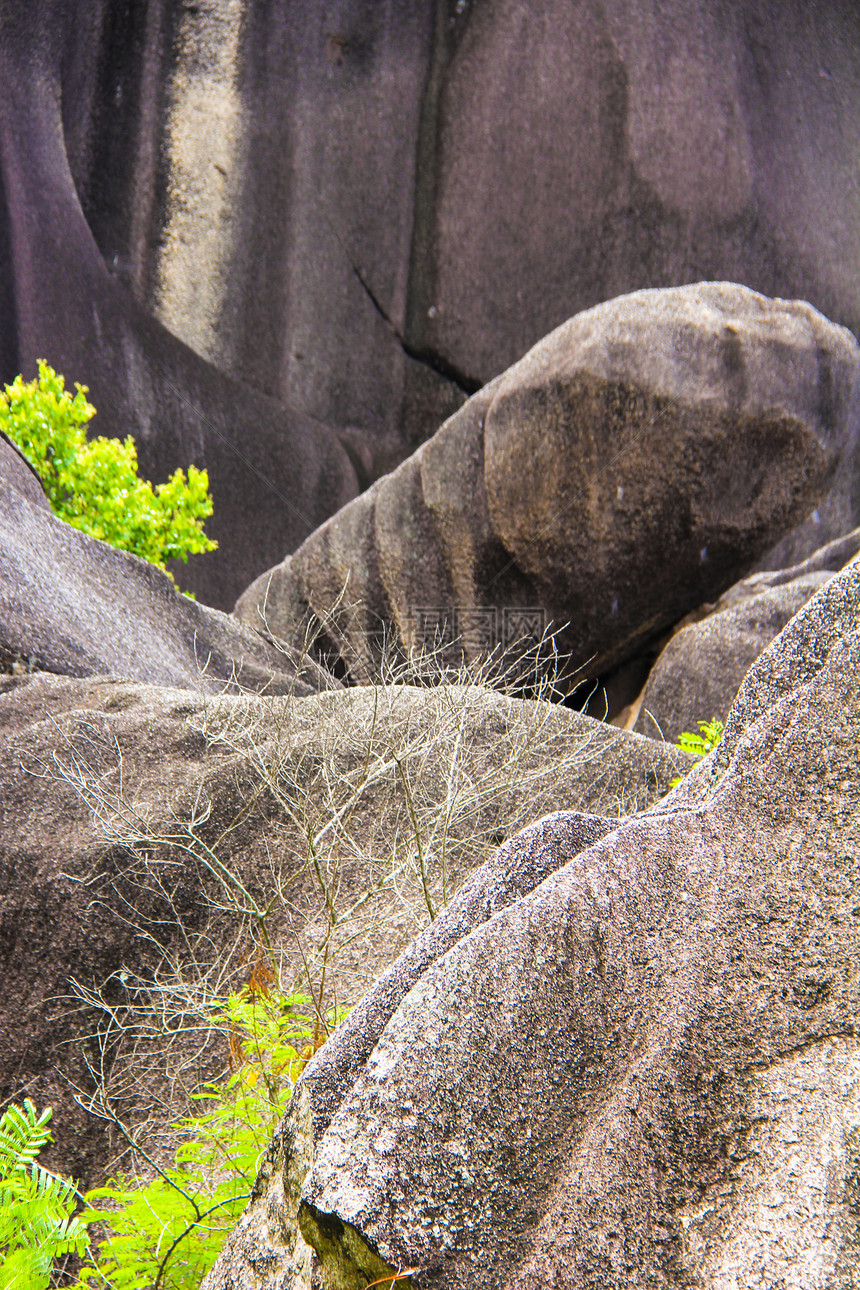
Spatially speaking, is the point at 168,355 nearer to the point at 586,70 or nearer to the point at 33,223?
the point at 33,223

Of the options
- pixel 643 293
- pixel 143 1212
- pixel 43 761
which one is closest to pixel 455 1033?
pixel 143 1212

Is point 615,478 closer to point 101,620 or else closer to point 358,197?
point 101,620

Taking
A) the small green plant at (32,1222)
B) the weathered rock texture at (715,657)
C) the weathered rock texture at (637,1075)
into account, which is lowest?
the weathered rock texture at (715,657)

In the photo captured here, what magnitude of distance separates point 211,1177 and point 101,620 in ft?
12.2

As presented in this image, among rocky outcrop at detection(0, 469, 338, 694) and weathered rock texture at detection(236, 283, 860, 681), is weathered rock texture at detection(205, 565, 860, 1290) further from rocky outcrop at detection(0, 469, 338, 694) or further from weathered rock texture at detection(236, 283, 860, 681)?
weathered rock texture at detection(236, 283, 860, 681)

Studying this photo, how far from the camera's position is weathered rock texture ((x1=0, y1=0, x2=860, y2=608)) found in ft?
40.7

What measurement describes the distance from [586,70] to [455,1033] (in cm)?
1352

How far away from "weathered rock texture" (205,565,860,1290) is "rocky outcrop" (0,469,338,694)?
9.34 feet

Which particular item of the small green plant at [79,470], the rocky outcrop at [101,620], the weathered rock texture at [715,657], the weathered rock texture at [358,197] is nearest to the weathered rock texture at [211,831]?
the rocky outcrop at [101,620]

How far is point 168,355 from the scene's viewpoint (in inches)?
523

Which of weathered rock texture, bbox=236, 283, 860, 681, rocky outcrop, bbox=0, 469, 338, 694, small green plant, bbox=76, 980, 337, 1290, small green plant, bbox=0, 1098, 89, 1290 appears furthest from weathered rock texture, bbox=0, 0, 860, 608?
small green plant, bbox=0, 1098, 89, 1290

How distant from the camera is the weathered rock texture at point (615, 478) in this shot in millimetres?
7332

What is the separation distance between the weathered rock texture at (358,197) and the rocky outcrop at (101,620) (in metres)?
6.32

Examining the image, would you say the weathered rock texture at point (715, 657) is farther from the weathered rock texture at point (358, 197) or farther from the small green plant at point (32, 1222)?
the weathered rock texture at point (358, 197)
